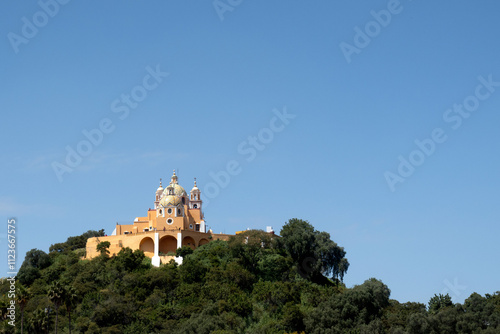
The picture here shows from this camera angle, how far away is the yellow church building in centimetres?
7275

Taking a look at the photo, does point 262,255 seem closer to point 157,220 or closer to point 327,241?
point 327,241

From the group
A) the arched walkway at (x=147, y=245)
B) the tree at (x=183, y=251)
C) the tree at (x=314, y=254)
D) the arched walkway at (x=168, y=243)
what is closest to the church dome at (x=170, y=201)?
the arched walkway at (x=168, y=243)

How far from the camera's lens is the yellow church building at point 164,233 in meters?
72.8

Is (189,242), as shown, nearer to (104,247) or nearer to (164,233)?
(164,233)

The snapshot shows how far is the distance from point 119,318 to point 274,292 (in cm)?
1255

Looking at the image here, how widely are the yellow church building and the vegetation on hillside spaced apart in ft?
4.70

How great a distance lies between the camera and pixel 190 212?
255 feet

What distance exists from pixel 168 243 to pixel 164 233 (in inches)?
53.5

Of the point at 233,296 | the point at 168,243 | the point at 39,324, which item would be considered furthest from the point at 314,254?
the point at 39,324

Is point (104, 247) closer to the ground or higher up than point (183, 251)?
higher up

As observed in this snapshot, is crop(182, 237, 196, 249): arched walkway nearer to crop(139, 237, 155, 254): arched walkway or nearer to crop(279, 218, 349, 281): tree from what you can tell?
crop(139, 237, 155, 254): arched walkway

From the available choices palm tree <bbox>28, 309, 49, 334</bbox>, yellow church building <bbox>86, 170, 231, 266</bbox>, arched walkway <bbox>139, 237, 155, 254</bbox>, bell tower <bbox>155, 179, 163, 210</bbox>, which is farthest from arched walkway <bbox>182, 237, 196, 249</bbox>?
palm tree <bbox>28, 309, 49, 334</bbox>

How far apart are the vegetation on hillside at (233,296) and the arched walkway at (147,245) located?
143cm

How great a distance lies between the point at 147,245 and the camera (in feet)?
240
